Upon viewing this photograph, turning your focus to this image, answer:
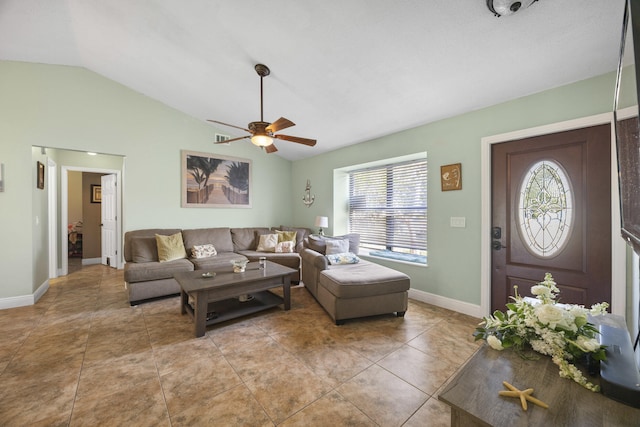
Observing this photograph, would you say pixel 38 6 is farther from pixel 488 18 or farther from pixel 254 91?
pixel 488 18

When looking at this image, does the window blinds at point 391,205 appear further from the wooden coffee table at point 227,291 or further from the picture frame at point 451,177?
the wooden coffee table at point 227,291

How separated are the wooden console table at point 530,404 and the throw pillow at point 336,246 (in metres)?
2.67

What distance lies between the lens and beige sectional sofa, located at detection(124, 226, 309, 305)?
327 cm

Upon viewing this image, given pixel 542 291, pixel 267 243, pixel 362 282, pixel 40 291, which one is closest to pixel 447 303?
pixel 362 282

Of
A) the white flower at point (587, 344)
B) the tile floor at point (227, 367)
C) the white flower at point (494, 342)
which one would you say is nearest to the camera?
A: the white flower at point (587, 344)

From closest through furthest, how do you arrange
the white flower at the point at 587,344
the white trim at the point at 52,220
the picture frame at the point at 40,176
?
the white flower at the point at 587,344, the picture frame at the point at 40,176, the white trim at the point at 52,220

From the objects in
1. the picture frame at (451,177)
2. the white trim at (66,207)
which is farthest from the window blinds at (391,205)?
the white trim at (66,207)

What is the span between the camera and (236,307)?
292cm

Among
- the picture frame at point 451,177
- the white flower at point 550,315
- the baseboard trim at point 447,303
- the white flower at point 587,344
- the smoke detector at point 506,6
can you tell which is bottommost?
the baseboard trim at point 447,303

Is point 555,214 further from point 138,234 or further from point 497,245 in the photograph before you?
point 138,234

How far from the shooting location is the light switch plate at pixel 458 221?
2.97 meters

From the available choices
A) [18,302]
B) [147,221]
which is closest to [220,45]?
[147,221]

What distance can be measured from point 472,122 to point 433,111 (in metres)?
0.45

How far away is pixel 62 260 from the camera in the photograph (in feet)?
15.2
